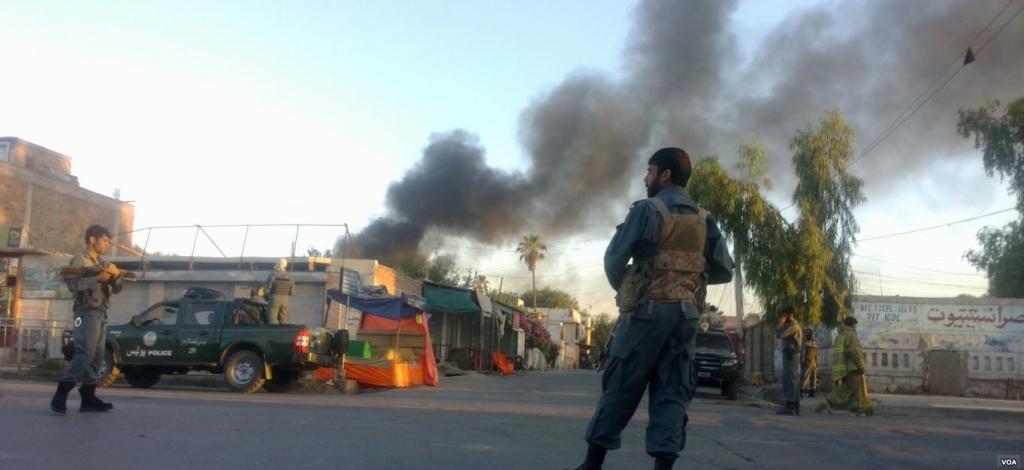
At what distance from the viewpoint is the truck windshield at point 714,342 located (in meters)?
19.6

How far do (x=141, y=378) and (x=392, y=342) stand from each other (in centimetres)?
636

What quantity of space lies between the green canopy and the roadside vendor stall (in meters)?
7.31

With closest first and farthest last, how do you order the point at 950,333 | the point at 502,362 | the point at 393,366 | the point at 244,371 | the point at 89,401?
1. the point at 89,401
2. the point at 244,371
3. the point at 393,366
4. the point at 950,333
5. the point at 502,362

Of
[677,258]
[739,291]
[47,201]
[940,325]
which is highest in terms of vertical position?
[47,201]

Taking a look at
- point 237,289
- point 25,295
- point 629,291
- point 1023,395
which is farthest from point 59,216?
point 629,291

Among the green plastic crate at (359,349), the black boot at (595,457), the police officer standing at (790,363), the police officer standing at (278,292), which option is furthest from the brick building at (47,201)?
the black boot at (595,457)

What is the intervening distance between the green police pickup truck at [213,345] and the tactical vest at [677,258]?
9.91 m

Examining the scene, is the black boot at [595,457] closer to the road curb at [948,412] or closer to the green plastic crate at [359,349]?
the road curb at [948,412]

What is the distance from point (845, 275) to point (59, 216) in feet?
109

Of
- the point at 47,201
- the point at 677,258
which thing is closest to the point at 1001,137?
the point at 677,258

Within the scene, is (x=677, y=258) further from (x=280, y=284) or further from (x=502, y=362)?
(x=502, y=362)

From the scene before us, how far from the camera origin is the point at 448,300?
2780 cm

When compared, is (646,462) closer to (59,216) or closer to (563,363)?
(59,216)

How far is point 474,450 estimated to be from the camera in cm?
600
